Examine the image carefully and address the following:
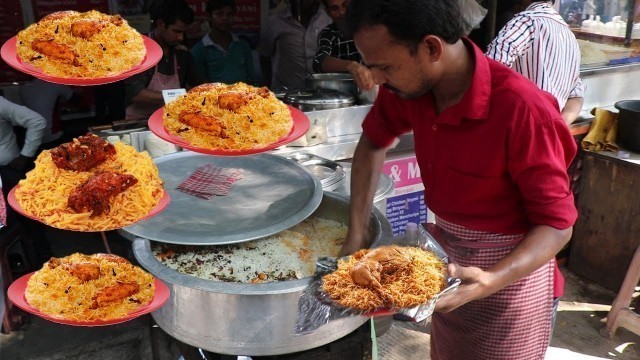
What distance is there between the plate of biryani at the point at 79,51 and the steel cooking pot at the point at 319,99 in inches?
77.7

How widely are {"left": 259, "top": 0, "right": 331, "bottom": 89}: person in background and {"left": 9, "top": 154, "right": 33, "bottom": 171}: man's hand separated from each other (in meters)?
3.14

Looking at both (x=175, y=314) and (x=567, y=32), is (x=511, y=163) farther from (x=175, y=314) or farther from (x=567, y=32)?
(x=567, y=32)

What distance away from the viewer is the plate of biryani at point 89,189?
1650mm

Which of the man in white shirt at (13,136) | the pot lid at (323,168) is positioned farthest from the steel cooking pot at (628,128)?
the man in white shirt at (13,136)

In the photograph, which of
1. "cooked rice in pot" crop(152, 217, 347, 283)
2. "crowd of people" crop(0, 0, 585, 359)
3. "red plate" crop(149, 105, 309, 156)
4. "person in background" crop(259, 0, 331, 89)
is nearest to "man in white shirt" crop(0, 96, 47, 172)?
"cooked rice in pot" crop(152, 217, 347, 283)

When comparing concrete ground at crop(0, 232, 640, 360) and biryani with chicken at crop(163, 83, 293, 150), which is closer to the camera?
biryani with chicken at crop(163, 83, 293, 150)

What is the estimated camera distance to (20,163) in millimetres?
3979

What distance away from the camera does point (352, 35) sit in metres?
1.83

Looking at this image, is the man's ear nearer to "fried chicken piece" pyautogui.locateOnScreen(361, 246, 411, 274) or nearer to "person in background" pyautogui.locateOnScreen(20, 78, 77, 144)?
"fried chicken piece" pyautogui.locateOnScreen(361, 246, 411, 274)

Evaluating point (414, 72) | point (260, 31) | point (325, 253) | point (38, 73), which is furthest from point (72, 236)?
point (414, 72)

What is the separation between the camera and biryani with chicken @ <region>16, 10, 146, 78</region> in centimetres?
169

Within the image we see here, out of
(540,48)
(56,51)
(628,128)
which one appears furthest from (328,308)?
(628,128)

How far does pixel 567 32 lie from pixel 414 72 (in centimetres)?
234

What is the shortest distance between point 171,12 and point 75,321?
327 centimetres
